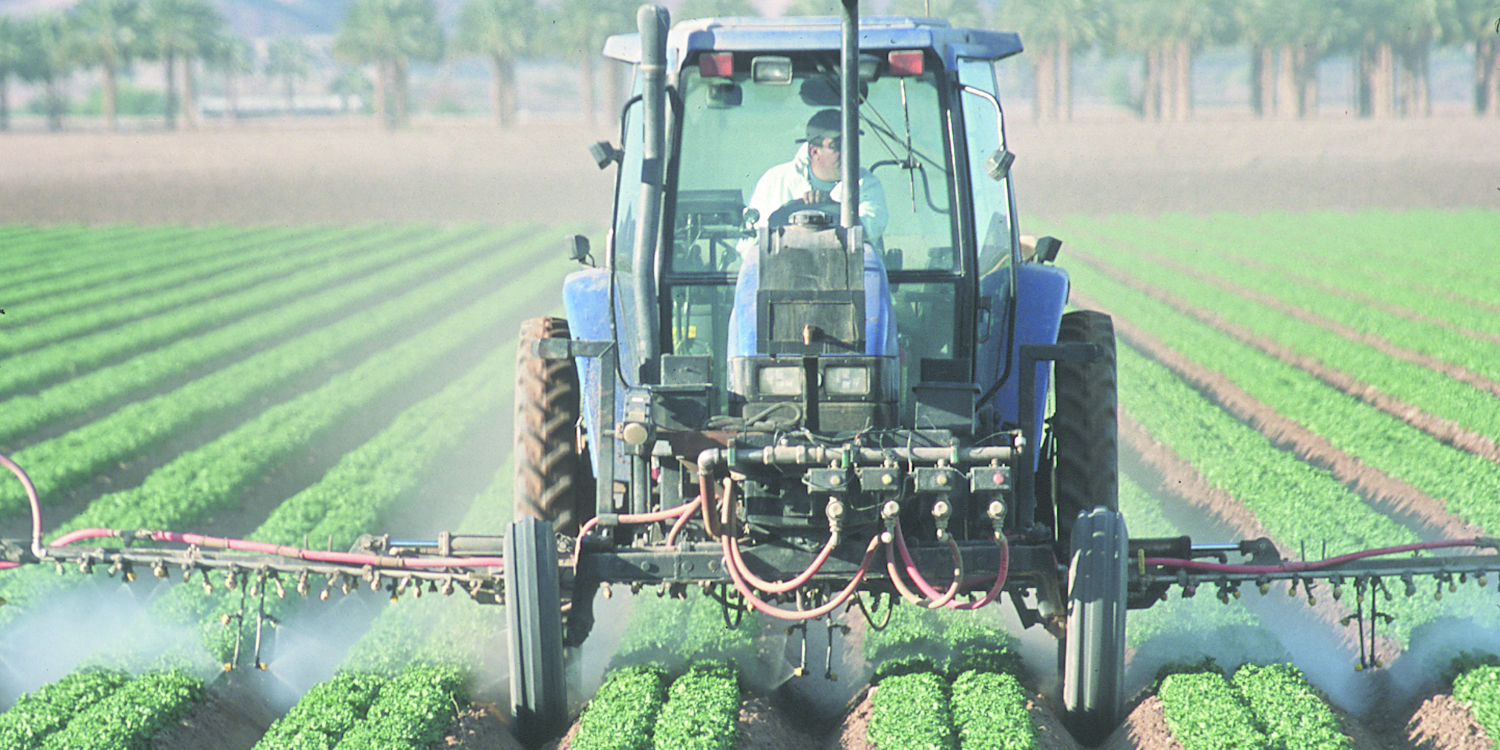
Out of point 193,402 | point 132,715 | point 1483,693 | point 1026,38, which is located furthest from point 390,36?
point 1483,693

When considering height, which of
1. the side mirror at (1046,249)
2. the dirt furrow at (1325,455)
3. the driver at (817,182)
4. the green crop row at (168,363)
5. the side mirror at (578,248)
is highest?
the driver at (817,182)

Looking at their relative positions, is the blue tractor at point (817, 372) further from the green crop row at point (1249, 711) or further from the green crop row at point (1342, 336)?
the green crop row at point (1342, 336)

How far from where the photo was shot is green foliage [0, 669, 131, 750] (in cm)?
626

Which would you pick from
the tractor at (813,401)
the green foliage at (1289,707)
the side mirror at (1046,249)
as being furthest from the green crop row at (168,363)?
the green foliage at (1289,707)

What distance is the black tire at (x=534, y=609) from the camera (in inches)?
234

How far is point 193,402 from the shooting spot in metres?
14.8

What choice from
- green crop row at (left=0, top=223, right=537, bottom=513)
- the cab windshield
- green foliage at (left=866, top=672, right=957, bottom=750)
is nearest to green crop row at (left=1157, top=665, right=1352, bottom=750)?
green foliage at (left=866, top=672, right=957, bottom=750)

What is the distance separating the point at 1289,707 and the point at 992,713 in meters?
1.26

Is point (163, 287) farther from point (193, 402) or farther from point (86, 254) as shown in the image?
point (193, 402)

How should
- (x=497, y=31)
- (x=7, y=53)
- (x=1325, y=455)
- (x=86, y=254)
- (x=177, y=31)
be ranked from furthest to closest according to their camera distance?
1. (x=497, y=31)
2. (x=177, y=31)
3. (x=7, y=53)
4. (x=86, y=254)
5. (x=1325, y=455)

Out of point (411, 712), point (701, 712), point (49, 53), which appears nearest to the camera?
point (701, 712)

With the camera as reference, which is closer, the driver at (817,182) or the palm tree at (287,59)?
the driver at (817,182)

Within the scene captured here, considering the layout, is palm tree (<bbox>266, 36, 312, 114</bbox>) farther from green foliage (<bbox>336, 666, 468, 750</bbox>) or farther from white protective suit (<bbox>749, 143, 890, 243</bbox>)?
white protective suit (<bbox>749, 143, 890, 243</bbox>)

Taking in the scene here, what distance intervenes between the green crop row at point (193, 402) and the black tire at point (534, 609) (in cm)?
676
